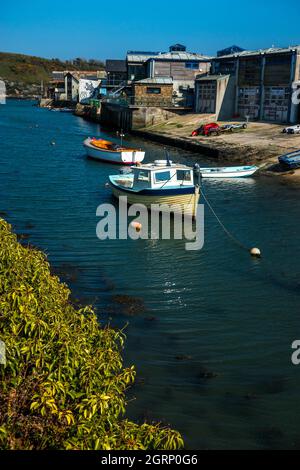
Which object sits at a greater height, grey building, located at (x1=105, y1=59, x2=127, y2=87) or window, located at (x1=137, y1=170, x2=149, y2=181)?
grey building, located at (x1=105, y1=59, x2=127, y2=87)

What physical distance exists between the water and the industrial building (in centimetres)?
2809

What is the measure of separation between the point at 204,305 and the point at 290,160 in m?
25.9

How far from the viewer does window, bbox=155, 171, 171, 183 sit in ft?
88.3

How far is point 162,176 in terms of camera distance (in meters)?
27.0

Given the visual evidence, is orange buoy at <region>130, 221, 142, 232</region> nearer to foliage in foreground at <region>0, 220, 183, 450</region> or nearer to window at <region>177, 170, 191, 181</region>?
window at <region>177, 170, 191, 181</region>

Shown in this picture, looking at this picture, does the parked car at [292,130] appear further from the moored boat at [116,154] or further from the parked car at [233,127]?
the moored boat at [116,154]

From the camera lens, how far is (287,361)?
43.9 ft

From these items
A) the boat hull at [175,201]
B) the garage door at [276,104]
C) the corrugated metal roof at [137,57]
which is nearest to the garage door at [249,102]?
the garage door at [276,104]

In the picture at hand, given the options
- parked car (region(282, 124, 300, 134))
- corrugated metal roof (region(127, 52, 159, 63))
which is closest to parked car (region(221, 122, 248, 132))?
parked car (region(282, 124, 300, 134))

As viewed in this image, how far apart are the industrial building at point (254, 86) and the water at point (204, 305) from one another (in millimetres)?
28090

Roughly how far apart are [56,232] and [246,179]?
19732 mm

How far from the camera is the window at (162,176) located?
2692cm

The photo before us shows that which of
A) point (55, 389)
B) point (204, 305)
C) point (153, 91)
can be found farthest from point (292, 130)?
point (55, 389)

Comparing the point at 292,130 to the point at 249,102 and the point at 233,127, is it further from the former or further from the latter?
the point at 249,102
